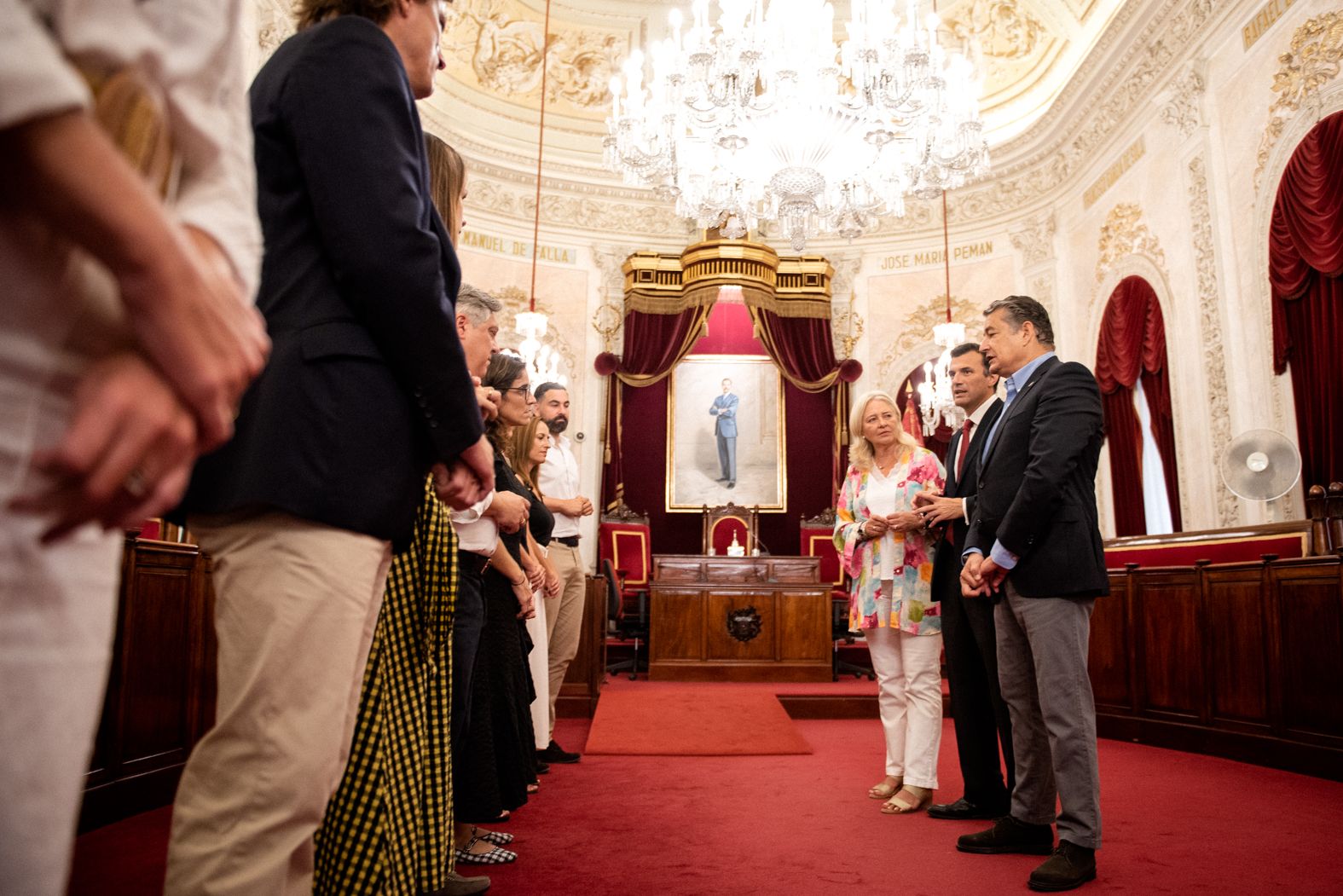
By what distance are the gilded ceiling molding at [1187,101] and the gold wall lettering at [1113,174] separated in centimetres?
55

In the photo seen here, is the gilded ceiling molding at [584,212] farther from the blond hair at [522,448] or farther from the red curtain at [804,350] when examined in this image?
the blond hair at [522,448]

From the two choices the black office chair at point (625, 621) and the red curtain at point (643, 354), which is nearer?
the black office chair at point (625, 621)

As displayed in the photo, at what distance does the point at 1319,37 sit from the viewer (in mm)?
5352

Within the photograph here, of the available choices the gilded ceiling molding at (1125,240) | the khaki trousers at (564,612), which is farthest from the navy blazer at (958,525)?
the gilded ceiling molding at (1125,240)

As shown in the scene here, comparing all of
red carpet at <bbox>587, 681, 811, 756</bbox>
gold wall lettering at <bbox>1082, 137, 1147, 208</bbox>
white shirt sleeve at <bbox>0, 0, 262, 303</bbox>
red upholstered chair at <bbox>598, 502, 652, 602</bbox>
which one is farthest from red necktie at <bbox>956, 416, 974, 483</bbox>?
red upholstered chair at <bbox>598, 502, 652, 602</bbox>

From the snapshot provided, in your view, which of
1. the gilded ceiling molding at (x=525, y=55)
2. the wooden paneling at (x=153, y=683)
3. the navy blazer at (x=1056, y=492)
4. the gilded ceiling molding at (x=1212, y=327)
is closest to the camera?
the navy blazer at (x=1056, y=492)

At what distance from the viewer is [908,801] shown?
10.3ft

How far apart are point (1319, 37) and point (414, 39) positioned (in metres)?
6.05

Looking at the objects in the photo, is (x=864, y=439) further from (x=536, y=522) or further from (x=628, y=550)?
(x=628, y=550)

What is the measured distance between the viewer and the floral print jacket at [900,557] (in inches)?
133

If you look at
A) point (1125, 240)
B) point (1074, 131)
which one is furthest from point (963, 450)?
point (1074, 131)

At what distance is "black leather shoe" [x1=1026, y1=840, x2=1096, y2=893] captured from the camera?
222 cm

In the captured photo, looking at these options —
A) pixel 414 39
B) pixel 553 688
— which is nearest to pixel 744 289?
pixel 553 688

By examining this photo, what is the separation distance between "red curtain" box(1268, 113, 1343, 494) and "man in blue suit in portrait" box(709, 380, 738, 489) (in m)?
5.67
